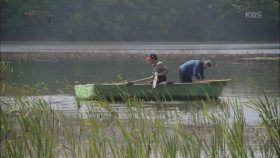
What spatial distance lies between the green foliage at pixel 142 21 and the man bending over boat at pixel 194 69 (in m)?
46.4

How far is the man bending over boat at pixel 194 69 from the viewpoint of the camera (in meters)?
13.8

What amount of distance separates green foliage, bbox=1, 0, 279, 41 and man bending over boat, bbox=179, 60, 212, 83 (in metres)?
46.4

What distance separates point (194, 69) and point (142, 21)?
52.2 m

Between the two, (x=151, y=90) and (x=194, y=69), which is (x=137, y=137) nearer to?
(x=151, y=90)

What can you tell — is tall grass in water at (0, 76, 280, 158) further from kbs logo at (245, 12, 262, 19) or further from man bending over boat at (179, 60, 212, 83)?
kbs logo at (245, 12, 262, 19)

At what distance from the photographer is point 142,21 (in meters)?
65.8

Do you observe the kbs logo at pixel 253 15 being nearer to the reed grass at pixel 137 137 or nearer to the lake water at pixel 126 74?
→ the lake water at pixel 126 74

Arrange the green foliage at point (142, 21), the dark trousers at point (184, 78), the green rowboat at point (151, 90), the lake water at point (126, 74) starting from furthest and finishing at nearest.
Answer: the green foliage at point (142, 21)
the lake water at point (126, 74)
the dark trousers at point (184, 78)
the green rowboat at point (151, 90)

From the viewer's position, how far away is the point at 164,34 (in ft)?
218

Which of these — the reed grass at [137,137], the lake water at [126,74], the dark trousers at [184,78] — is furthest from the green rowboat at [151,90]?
the reed grass at [137,137]

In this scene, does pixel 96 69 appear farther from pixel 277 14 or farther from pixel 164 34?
pixel 277 14

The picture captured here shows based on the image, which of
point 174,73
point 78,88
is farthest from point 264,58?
point 78,88

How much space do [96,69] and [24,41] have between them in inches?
1429

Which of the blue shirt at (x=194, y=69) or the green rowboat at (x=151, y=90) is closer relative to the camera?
the green rowboat at (x=151, y=90)
